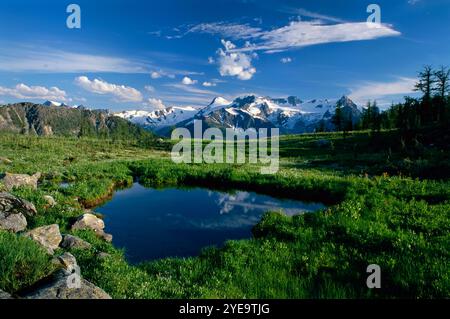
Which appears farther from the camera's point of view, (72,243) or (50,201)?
(50,201)

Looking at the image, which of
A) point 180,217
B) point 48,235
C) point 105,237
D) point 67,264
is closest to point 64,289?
point 67,264

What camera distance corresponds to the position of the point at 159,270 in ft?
36.2

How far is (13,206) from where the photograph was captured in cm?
1476

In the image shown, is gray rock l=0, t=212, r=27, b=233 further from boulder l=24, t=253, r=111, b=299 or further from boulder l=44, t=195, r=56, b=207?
boulder l=24, t=253, r=111, b=299

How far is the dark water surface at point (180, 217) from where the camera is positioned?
50.4ft

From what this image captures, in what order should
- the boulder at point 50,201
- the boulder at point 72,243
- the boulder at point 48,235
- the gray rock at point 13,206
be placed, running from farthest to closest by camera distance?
1. the boulder at point 50,201
2. the gray rock at point 13,206
3. the boulder at point 72,243
4. the boulder at point 48,235

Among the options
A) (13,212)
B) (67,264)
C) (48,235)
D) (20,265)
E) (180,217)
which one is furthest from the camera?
(180,217)

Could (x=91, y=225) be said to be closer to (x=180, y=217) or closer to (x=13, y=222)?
(x=13, y=222)

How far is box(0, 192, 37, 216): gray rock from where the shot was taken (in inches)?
545

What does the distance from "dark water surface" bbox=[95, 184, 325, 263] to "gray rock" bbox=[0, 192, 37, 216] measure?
377 centimetres

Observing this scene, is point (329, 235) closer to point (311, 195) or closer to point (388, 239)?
point (388, 239)

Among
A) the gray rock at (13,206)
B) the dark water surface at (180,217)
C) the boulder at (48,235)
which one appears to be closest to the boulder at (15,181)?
the dark water surface at (180,217)

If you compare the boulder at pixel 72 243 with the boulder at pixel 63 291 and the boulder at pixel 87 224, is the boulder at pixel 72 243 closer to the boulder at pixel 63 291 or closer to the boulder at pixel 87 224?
the boulder at pixel 87 224

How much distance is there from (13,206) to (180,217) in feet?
29.2
